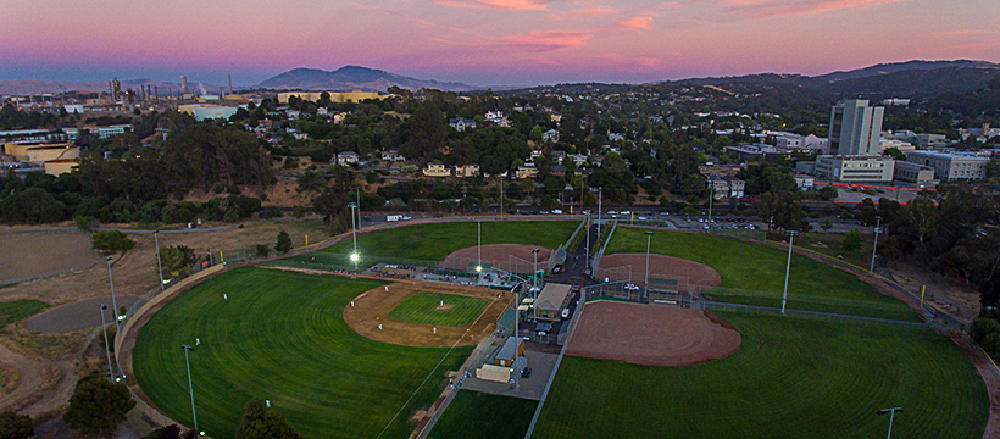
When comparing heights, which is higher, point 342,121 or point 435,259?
point 342,121

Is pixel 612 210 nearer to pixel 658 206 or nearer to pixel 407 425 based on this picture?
pixel 658 206

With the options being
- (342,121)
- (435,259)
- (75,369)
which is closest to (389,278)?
(435,259)

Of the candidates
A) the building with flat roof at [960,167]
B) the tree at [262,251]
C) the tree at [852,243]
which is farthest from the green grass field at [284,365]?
the building with flat roof at [960,167]

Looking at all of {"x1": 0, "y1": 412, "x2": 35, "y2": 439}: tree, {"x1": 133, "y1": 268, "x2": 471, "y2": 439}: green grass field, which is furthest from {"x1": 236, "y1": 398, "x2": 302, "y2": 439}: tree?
{"x1": 0, "y1": 412, "x2": 35, "y2": 439}: tree

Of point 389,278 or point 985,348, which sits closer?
point 985,348

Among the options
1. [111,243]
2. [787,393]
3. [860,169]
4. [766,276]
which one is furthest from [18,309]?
[860,169]

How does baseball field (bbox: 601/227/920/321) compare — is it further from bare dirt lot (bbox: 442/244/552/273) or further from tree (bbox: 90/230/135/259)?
tree (bbox: 90/230/135/259)

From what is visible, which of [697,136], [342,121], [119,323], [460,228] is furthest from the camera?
[697,136]
